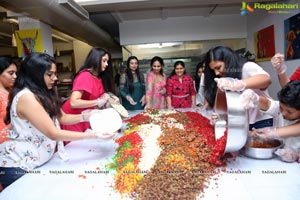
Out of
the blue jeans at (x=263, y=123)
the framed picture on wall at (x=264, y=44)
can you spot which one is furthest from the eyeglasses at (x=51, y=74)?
Answer: the framed picture on wall at (x=264, y=44)

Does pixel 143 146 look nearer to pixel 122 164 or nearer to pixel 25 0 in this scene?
pixel 122 164

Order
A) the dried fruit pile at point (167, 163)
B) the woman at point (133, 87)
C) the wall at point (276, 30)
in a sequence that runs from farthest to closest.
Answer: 1. the woman at point (133, 87)
2. the wall at point (276, 30)
3. the dried fruit pile at point (167, 163)

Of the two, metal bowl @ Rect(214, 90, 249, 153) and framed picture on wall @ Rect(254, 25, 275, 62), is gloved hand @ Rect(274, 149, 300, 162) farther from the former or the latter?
framed picture on wall @ Rect(254, 25, 275, 62)

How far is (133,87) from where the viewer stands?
2404 millimetres

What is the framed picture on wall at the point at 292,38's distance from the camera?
6.82 feet

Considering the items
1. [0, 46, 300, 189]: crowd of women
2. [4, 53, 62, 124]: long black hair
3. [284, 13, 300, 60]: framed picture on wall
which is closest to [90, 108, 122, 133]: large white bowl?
[0, 46, 300, 189]: crowd of women

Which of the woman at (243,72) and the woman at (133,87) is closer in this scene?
the woman at (243,72)

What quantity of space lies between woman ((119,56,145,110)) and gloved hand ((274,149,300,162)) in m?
1.67

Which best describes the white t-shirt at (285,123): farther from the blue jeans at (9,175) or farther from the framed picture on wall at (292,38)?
the framed picture on wall at (292,38)

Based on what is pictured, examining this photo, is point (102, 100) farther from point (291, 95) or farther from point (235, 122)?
point (291, 95)

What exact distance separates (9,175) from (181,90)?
1.72 meters

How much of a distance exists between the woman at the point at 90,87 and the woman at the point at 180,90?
92cm

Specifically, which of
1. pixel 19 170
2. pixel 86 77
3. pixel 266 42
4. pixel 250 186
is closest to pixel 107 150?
pixel 19 170

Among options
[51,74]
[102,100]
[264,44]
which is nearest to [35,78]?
[51,74]
